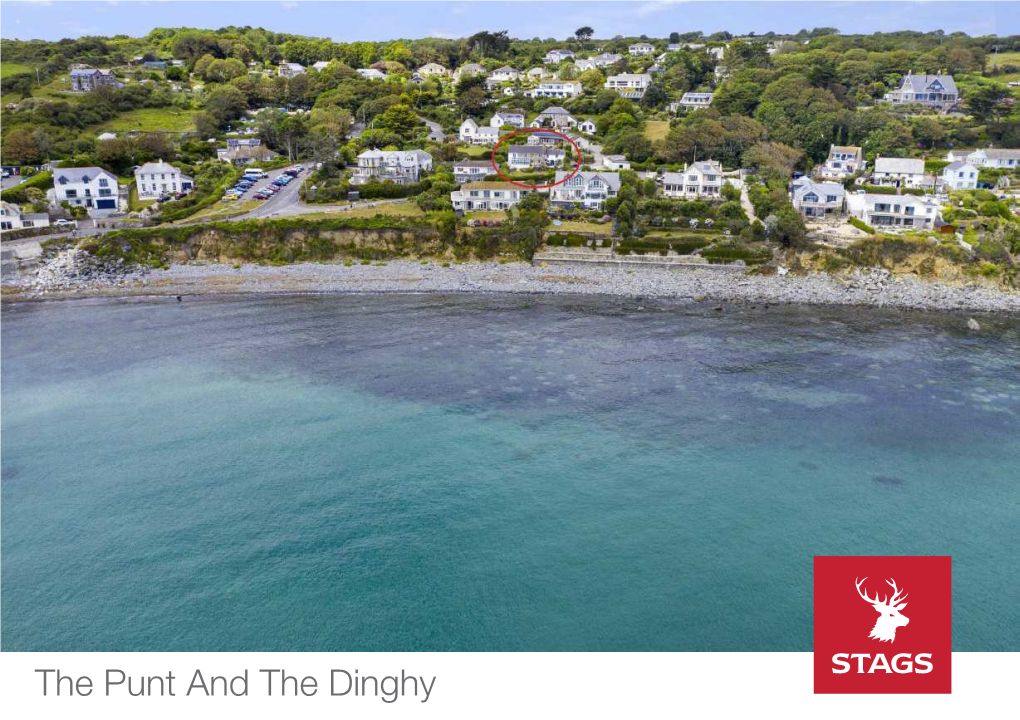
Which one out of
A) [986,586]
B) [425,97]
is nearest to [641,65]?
[425,97]

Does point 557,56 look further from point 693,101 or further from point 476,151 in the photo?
point 476,151

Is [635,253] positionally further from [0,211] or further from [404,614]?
[0,211]

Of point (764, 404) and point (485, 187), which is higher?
point (485, 187)

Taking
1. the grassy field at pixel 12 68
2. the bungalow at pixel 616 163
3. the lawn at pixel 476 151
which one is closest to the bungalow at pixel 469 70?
the lawn at pixel 476 151

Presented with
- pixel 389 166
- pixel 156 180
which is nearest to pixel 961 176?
pixel 389 166

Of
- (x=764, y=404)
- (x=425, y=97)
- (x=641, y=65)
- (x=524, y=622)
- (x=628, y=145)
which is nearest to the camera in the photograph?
(x=524, y=622)

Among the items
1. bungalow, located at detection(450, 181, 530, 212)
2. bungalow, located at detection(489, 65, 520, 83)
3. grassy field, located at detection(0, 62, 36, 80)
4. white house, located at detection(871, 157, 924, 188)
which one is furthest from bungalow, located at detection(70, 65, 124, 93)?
white house, located at detection(871, 157, 924, 188)

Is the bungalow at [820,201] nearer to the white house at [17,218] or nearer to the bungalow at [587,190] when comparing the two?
the bungalow at [587,190]
